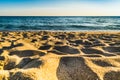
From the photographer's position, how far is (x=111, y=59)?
452cm

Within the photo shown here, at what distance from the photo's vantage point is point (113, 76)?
3.66 m

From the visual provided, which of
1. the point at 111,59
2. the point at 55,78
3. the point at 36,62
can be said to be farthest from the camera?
the point at 111,59

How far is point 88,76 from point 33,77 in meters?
0.91

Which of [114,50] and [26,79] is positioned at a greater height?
[26,79]

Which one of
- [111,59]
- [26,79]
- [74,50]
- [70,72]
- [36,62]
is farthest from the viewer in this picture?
[74,50]

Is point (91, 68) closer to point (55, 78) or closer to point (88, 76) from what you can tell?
point (88, 76)

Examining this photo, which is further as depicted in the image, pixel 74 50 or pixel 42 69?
pixel 74 50

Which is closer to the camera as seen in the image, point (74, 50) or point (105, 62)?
point (105, 62)

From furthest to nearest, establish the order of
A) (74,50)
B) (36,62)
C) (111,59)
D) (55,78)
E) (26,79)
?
(74,50) < (111,59) < (36,62) < (55,78) < (26,79)

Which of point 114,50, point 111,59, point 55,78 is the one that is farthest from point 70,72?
point 114,50

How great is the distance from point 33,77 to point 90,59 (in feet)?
5.04

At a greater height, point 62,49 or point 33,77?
point 33,77

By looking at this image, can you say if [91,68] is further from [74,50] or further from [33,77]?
[74,50]

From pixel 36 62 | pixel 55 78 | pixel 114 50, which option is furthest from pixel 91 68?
pixel 114 50
